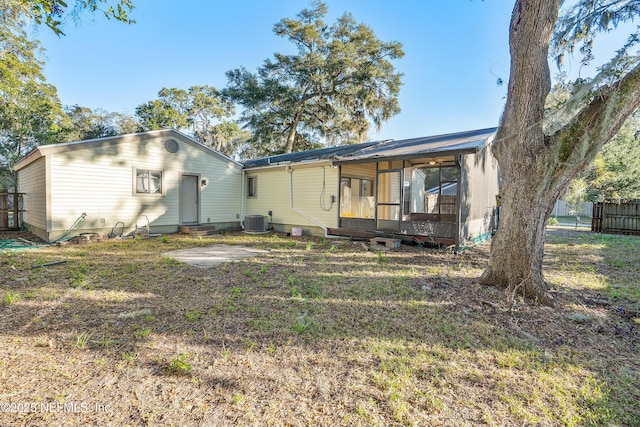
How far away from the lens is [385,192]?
37.4ft

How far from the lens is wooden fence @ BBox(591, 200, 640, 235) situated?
1188cm

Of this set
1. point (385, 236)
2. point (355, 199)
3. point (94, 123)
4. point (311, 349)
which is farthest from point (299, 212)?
point (94, 123)

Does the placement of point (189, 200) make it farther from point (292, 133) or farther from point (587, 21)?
point (587, 21)

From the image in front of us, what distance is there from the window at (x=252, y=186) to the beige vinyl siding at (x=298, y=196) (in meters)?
0.15

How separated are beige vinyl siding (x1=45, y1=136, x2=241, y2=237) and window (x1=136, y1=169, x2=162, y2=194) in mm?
141

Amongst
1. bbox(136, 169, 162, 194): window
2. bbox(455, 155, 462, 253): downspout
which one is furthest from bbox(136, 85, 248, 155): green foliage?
bbox(455, 155, 462, 253): downspout

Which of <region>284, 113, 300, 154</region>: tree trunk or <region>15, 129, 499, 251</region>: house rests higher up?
<region>284, 113, 300, 154</region>: tree trunk

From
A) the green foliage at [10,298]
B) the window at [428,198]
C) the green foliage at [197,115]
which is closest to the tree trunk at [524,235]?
the green foliage at [10,298]

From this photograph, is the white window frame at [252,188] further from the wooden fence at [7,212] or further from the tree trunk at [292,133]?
the tree trunk at [292,133]

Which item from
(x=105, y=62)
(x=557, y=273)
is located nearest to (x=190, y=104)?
(x=105, y=62)

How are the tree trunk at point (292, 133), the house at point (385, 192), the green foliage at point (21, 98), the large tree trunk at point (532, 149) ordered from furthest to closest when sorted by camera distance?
1. the tree trunk at point (292, 133)
2. the green foliage at point (21, 98)
3. the house at point (385, 192)
4. the large tree trunk at point (532, 149)

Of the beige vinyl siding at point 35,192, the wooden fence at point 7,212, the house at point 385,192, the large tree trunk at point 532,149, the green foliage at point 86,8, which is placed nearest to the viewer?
the green foliage at point 86,8

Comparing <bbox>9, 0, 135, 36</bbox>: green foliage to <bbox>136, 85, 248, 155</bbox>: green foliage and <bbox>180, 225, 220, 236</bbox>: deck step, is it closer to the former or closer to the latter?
<bbox>180, 225, 220, 236</bbox>: deck step

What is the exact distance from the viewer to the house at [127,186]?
8.73m
